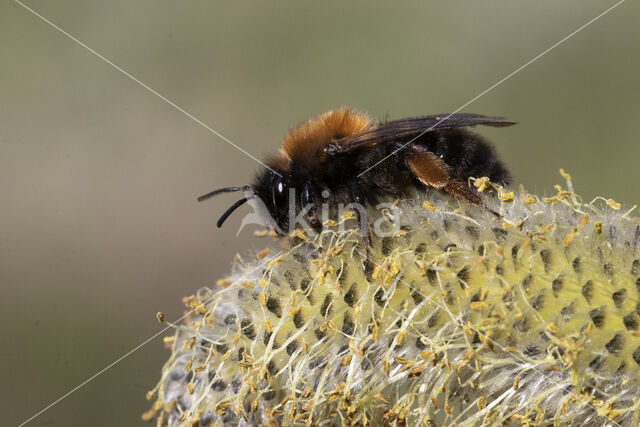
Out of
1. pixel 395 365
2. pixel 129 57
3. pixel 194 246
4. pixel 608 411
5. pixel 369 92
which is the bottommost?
pixel 608 411

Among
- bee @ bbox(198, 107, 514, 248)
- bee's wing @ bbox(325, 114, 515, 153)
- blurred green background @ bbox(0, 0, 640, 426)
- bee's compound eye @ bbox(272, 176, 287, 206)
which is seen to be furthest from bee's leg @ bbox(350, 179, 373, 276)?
blurred green background @ bbox(0, 0, 640, 426)

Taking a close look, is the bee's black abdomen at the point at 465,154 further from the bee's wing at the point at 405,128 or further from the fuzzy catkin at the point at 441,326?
the fuzzy catkin at the point at 441,326

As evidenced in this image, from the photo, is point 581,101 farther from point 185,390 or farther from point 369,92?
point 185,390

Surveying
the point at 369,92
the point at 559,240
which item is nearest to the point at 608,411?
the point at 559,240

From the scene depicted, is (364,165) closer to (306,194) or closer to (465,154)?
(306,194)

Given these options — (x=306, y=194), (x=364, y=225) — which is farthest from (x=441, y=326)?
(x=306, y=194)

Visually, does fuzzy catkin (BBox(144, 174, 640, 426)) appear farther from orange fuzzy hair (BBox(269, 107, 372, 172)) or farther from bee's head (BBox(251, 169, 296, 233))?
orange fuzzy hair (BBox(269, 107, 372, 172))
